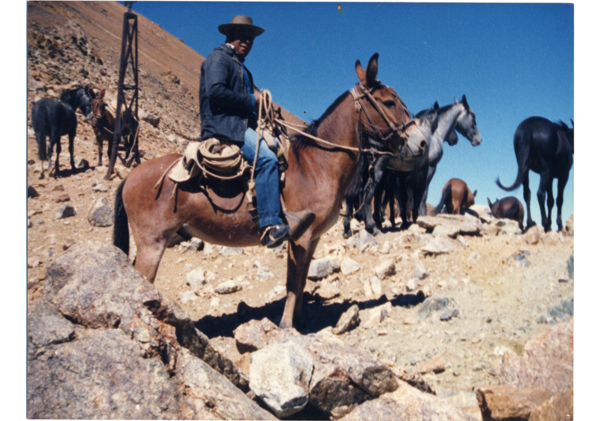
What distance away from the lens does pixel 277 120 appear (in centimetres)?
391

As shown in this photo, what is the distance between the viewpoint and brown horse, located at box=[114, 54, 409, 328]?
147 inches

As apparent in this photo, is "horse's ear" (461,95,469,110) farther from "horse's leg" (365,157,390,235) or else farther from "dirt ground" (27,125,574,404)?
"dirt ground" (27,125,574,404)

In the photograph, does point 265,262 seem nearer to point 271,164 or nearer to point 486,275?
point 271,164

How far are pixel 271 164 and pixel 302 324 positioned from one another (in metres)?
1.84

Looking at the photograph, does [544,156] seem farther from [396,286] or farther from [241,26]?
[241,26]

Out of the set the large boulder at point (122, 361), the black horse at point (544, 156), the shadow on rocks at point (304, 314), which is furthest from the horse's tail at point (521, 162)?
the large boulder at point (122, 361)

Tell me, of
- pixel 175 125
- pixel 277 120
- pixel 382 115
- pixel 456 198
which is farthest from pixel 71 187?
pixel 456 198

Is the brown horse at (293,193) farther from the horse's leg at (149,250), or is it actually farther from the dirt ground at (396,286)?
the dirt ground at (396,286)

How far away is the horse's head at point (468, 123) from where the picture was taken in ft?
31.2

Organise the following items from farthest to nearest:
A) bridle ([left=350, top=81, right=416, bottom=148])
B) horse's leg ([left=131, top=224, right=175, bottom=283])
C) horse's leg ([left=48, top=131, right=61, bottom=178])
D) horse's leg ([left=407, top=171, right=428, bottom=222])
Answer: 1. horse's leg ([left=407, top=171, right=428, bottom=222])
2. horse's leg ([left=48, top=131, right=61, bottom=178])
3. bridle ([left=350, top=81, right=416, bottom=148])
4. horse's leg ([left=131, top=224, right=175, bottom=283])

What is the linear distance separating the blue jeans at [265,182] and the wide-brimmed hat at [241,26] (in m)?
1.07

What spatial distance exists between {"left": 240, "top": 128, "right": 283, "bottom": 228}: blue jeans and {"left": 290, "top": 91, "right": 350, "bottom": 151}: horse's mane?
1.41ft

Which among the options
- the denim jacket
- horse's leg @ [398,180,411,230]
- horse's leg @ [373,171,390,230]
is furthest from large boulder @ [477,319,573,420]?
horse's leg @ [398,180,411,230]

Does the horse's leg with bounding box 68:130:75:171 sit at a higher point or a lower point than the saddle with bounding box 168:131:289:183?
higher
